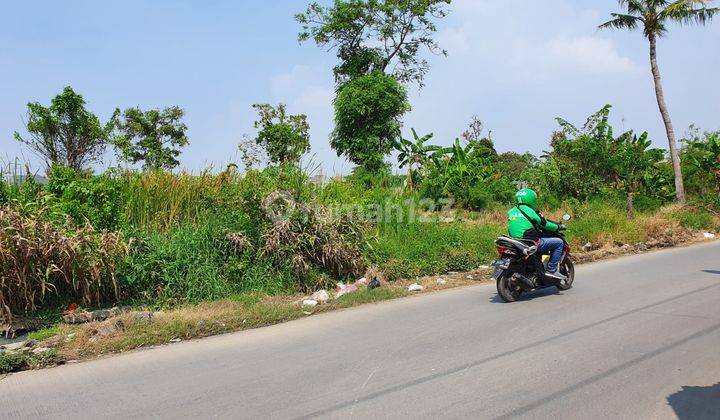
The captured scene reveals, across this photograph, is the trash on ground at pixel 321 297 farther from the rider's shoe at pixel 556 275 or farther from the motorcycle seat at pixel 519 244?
the rider's shoe at pixel 556 275

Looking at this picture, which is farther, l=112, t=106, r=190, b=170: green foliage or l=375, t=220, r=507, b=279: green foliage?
l=112, t=106, r=190, b=170: green foliage

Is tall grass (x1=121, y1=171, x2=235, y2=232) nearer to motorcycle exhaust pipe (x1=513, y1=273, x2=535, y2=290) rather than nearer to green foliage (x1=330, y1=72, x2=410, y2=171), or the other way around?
motorcycle exhaust pipe (x1=513, y1=273, x2=535, y2=290)

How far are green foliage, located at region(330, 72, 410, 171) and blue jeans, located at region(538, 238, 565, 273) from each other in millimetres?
14441

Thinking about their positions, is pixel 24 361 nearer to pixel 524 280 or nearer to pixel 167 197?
pixel 167 197

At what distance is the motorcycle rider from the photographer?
7844 millimetres

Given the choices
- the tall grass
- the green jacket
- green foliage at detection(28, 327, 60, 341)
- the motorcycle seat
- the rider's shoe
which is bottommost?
the rider's shoe

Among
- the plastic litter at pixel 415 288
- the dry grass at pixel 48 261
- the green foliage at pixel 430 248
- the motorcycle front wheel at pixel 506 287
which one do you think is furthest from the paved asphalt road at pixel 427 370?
the green foliage at pixel 430 248

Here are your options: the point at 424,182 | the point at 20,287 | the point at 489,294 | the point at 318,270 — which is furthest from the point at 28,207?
the point at 424,182

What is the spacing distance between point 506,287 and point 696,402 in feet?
12.2

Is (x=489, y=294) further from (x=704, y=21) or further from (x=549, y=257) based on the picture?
(x=704, y=21)

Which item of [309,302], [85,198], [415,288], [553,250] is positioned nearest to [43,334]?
[85,198]

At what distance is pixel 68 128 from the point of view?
17656mm

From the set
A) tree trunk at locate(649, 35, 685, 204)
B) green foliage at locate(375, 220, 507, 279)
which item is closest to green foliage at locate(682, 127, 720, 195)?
tree trunk at locate(649, 35, 685, 204)

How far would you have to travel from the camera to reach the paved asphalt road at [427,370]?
4023 millimetres
